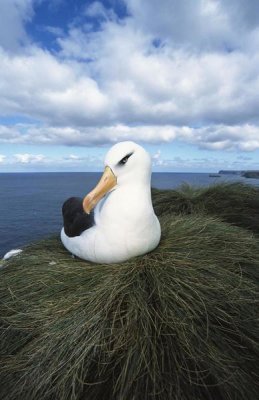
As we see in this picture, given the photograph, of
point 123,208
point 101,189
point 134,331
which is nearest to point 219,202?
point 123,208

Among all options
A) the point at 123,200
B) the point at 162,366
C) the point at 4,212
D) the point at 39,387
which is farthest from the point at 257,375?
the point at 4,212

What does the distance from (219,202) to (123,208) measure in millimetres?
4309

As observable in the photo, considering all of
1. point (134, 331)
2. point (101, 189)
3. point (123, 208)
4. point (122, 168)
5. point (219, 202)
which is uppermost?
point (122, 168)

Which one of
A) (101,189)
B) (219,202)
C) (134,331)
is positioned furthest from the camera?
(219,202)

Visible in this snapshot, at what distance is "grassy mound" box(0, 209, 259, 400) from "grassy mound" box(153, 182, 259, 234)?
308 cm

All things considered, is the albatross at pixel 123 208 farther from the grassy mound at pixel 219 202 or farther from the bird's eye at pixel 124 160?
the grassy mound at pixel 219 202

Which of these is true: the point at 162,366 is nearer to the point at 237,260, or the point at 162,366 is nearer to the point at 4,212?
the point at 237,260

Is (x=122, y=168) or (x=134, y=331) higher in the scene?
(x=122, y=168)

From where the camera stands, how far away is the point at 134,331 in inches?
109

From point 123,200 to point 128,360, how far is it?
1584mm

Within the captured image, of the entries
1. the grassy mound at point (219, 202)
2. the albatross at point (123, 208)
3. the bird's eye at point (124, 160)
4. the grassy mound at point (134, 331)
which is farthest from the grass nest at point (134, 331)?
the grassy mound at point (219, 202)

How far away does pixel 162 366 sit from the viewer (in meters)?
2.54

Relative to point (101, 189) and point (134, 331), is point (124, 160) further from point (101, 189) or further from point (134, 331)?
point (134, 331)

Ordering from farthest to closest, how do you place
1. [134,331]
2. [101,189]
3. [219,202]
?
1. [219,202]
2. [101,189]
3. [134,331]
